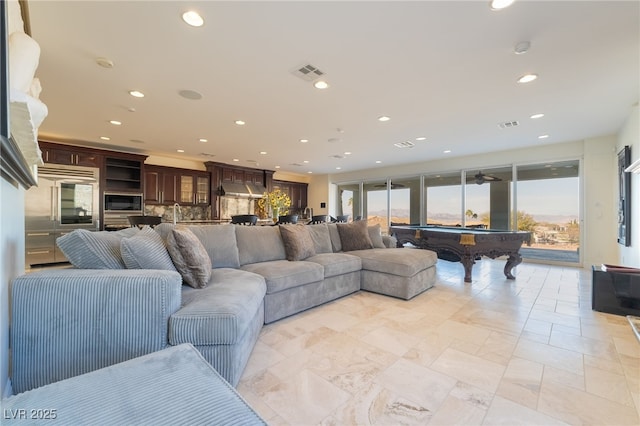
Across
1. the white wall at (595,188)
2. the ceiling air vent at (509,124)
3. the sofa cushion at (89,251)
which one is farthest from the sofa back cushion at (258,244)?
the white wall at (595,188)

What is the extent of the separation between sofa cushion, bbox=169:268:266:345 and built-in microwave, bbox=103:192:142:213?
5.69 meters

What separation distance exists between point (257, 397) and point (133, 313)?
850 mm

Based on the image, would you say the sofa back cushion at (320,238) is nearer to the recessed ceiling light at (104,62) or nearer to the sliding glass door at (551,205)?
the recessed ceiling light at (104,62)

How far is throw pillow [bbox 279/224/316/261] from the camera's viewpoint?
3222 mm

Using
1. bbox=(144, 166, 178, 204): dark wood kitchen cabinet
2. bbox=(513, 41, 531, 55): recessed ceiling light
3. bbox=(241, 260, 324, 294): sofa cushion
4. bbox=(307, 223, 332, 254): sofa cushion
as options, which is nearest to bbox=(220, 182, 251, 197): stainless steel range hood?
bbox=(144, 166, 178, 204): dark wood kitchen cabinet

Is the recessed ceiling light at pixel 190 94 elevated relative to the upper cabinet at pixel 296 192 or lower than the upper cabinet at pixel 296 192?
elevated

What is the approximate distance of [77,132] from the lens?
16.2ft

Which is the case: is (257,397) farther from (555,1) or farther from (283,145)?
(283,145)

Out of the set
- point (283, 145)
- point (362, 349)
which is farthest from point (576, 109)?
point (283, 145)

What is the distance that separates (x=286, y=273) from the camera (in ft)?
8.64

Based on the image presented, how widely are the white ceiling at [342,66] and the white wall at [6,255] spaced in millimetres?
1506

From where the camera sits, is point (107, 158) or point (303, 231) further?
point (107, 158)

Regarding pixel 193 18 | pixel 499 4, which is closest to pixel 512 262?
pixel 499 4

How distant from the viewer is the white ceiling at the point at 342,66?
1979mm
